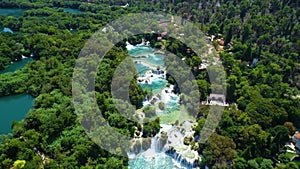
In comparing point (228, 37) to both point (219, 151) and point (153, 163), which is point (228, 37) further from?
point (153, 163)

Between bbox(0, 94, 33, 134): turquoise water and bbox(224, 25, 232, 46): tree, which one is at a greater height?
bbox(224, 25, 232, 46): tree

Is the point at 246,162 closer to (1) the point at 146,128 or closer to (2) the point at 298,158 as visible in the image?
(2) the point at 298,158

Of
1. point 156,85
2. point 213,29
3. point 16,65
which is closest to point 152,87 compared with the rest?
point 156,85

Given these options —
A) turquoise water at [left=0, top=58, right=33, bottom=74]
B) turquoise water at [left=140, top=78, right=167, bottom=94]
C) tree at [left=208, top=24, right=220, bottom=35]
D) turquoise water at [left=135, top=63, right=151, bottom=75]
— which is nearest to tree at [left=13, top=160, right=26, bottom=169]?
turquoise water at [left=140, top=78, right=167, bottom=94]

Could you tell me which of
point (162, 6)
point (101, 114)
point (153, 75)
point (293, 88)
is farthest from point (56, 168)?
point (162, 6)

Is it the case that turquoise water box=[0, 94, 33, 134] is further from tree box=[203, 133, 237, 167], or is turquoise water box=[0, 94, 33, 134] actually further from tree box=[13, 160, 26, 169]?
tree box=[203, 133, 237, 167]

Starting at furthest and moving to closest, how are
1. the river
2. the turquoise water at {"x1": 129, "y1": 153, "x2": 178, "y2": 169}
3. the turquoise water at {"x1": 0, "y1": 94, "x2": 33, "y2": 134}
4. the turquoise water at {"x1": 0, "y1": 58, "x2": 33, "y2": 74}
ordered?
the turquoise water at {"x1": 0, "y1": 58, "x2": 33, "y2": 74}, the turquoise water at {"x1": 0, "y1": 94, "x2": 33, "y2": 134}, the river, the turquoise water at {"x1": 129, "y1": 153, "x2": 178, "y2": 169}

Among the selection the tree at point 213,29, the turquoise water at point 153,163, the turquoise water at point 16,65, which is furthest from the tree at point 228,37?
the turquoise water at point 16,65
